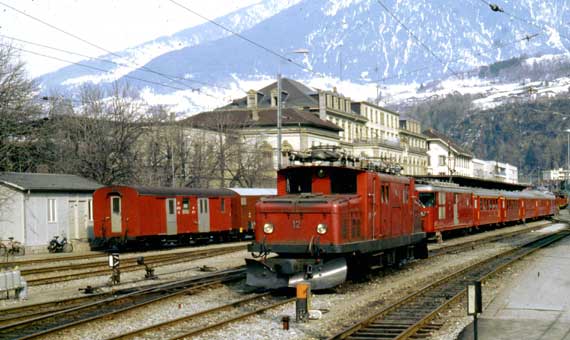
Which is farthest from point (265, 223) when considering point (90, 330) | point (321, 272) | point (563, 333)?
point (563, 333)

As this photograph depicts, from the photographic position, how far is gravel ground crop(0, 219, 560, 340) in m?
14.8

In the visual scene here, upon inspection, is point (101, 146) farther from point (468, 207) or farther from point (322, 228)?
point (322, 228)

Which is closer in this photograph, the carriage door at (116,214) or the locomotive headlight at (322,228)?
the locomotive headlight at (322,228)

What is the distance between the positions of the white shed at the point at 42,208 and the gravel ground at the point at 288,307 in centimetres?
1404

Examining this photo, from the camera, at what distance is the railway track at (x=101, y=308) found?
15.0 meters

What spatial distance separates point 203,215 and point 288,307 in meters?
25.6

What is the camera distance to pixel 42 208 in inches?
1565

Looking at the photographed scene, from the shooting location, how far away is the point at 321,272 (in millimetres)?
18984

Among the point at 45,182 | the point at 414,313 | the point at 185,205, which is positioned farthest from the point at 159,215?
the point at 414,313

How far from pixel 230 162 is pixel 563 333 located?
185ft

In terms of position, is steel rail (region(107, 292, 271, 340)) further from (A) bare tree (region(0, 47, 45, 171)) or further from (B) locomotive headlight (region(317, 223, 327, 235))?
(A) bare tree (region(0, 47, 45, 171))

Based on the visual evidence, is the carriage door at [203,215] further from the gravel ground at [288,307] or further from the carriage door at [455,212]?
the gravel ground at [288,307]

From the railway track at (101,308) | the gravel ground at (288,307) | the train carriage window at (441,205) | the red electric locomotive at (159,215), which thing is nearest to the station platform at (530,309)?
the gravel ground at (288,307)

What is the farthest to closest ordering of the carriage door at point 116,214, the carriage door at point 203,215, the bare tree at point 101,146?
the bare tree at point 101,146 < the carriage door at point 203,215 < the carriage door at point 116,214
